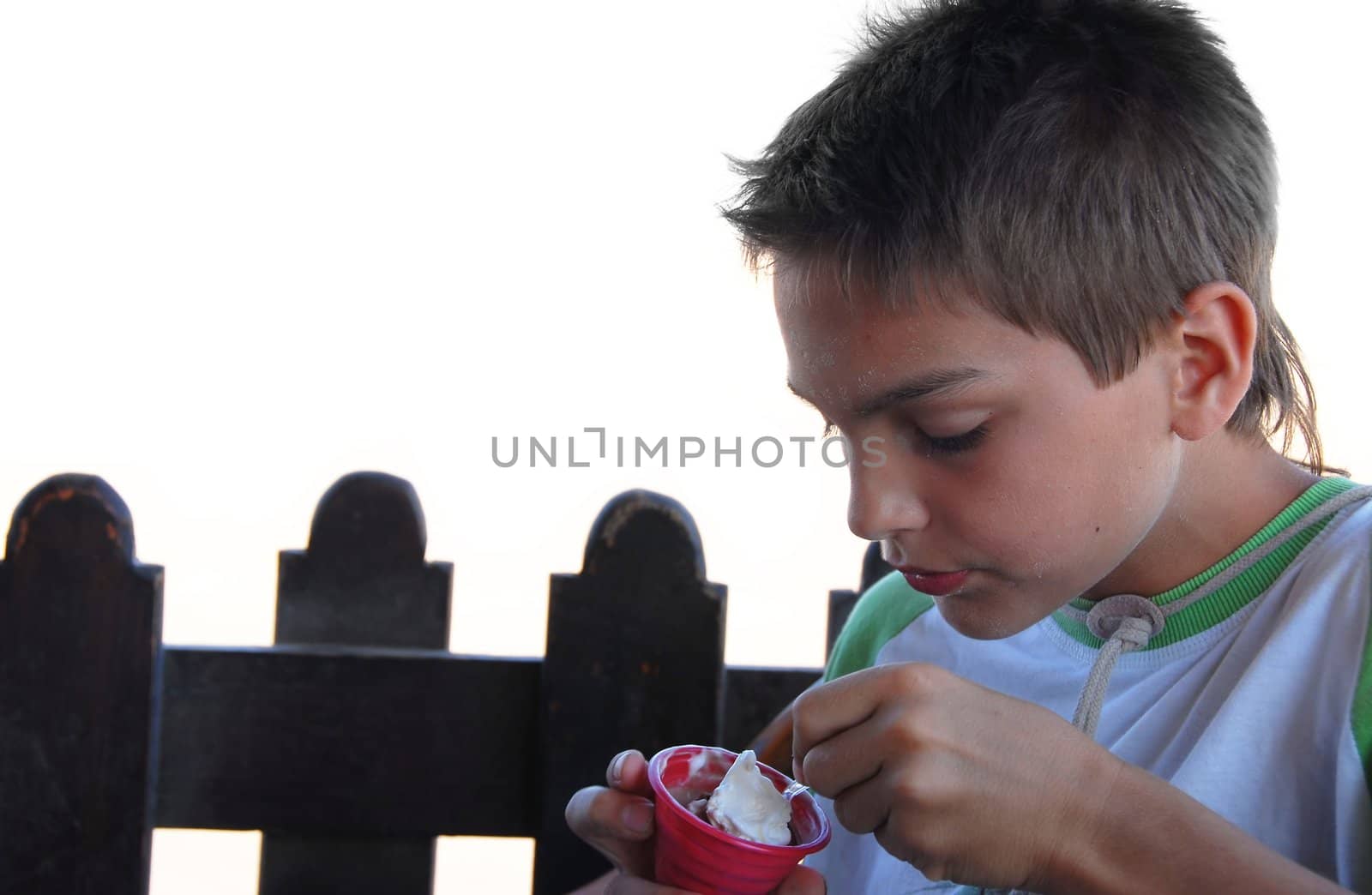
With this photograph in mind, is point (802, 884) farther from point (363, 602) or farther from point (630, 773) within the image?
point (363, 602)

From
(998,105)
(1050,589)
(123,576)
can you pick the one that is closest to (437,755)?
(123,576)

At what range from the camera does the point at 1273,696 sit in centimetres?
128

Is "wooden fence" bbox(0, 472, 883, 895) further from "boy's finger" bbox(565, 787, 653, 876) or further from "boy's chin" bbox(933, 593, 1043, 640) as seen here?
"boy's chin" bbox(933, 593, 1043, 640)

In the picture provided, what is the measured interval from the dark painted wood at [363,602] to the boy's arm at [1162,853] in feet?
2.79

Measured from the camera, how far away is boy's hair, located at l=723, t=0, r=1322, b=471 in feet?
4.08

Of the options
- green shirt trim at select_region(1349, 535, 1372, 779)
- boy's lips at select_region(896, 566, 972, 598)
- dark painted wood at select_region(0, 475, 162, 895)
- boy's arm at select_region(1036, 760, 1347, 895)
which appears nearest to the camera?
boy's arm at select_region(1036, 760, 1347, 895)

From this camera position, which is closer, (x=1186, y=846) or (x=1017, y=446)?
(x=1186, y=846)

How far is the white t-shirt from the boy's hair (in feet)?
0.97

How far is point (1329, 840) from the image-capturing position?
4.09 ft

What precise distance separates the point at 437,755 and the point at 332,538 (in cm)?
31

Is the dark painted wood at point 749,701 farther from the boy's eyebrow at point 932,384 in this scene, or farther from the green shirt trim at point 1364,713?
the green shirt trim at point 1364,713

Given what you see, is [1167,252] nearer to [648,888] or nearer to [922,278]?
[922,278]

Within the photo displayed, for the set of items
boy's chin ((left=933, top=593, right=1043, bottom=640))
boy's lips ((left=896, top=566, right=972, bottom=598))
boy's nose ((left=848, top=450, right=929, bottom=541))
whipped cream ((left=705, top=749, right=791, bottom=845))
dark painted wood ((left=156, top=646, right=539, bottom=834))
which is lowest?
dark painted wood ((left=156, top=646, right=539, bottom=834))

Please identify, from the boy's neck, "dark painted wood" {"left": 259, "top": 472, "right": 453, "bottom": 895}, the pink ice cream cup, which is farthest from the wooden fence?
the boy's neck
